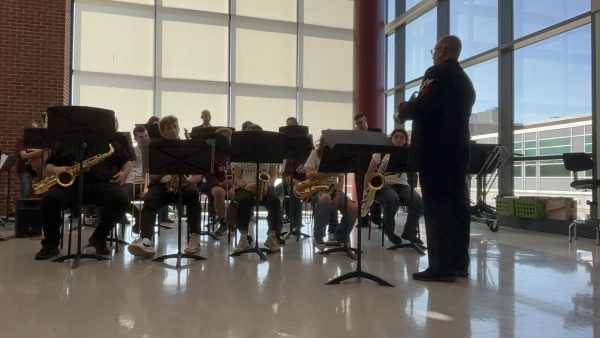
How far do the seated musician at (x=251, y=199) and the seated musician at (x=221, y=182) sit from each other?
649mm

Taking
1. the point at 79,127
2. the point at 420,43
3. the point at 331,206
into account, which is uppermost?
the point at 420,43

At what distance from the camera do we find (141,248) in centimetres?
424

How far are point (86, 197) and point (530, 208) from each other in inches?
236

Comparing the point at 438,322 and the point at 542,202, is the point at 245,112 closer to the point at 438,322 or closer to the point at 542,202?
the point at 542,202

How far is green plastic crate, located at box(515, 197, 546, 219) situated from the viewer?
7.05 metres

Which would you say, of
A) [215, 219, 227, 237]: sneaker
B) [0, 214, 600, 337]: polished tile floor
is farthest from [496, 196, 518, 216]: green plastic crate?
[215, 219, 227, 237]: sneaker

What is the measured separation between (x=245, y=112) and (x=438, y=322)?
337 inches

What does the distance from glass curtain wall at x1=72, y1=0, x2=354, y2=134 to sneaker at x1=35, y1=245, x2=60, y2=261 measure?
5860 mm

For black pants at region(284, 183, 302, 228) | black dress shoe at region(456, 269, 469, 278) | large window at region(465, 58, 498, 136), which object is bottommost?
black dress shoe at region(456, 269, 469, 278)

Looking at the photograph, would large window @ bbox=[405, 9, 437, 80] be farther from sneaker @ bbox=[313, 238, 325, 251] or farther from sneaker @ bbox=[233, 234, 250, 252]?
sneaker @ bbox=[233, 234, 250, 252]

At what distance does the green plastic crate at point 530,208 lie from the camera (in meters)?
7.05

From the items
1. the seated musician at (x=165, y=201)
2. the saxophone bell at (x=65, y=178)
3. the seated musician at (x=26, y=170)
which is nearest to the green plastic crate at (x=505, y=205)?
the seated musician at (x=165, y=201)

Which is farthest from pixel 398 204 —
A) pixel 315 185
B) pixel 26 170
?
pixel 26 170

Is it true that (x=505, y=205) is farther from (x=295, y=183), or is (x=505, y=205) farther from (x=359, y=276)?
(x=359, y=276)
